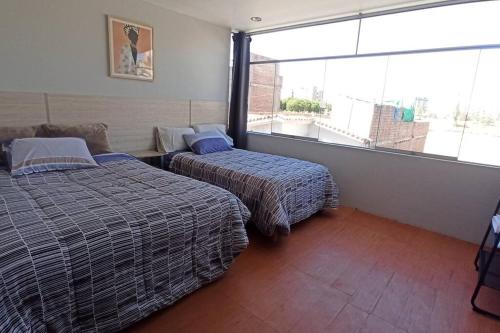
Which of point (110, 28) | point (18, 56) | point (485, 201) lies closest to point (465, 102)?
point (485, 201)

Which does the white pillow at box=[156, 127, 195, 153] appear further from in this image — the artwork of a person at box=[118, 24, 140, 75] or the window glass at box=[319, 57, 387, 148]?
the window glass at box=[319, 57, 387, 148]

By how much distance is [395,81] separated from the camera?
→ 10.0 feet

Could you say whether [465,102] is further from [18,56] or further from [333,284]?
[18,56]

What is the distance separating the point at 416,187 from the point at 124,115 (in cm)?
338

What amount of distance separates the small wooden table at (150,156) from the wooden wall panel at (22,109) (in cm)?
96

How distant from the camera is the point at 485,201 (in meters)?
2.59

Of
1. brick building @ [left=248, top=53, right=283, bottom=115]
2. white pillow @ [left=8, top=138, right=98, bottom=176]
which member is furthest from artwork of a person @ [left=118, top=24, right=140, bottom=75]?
brick building @ [left=248, top=53, right=283, bottom=115]

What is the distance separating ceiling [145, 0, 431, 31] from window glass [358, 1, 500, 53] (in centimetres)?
20

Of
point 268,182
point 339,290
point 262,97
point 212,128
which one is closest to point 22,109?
point 212,128

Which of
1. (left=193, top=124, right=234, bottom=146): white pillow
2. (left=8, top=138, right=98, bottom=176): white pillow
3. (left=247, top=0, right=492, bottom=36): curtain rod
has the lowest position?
(left=8, top=138, right=98, bottom=176): white pillow

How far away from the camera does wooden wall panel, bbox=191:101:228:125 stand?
3.97 m

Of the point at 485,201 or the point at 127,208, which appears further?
the point at 485,201

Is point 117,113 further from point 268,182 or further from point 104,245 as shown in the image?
point 104,245

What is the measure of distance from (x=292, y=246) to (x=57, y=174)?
2015 millimetres
